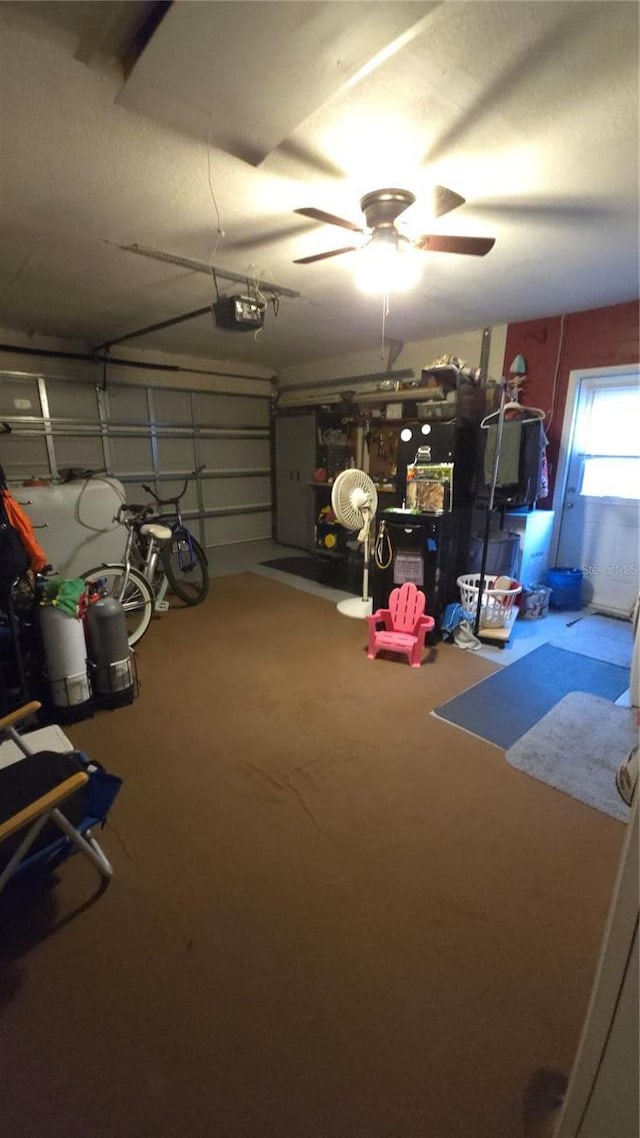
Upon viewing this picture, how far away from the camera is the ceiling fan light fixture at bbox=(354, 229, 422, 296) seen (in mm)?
2090

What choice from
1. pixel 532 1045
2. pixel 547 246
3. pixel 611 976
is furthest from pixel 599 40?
pixel 532 1045

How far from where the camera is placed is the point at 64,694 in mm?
2469

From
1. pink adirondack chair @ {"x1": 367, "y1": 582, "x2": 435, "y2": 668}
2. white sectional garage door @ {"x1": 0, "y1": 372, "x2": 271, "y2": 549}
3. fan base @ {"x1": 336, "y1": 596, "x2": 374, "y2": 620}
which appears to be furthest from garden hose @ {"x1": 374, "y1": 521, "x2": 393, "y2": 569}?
white sectional garage door @ {"x1": 0, "y1": 372, "x2": 271, "y2": 549}

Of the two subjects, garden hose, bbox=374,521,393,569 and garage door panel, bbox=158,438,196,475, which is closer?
garden hose, bbox=374,521,393,569

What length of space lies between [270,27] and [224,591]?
4.10 metres

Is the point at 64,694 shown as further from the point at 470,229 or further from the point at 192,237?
the point at 470,229

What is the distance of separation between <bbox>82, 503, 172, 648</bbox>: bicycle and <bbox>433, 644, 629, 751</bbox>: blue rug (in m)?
2.32

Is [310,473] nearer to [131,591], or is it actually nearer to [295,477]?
[295,477]

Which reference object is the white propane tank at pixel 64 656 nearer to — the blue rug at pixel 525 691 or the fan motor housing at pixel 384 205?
the blue rug at pixel 525 691

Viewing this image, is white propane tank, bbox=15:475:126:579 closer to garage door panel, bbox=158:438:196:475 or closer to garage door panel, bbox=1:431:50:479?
garage door panel, bbox=1:431:50:479

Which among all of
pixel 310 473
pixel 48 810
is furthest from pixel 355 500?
pixel 48 810

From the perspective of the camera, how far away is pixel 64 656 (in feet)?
8.01

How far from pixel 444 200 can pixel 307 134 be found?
563mm

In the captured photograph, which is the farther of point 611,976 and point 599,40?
point 599,40
